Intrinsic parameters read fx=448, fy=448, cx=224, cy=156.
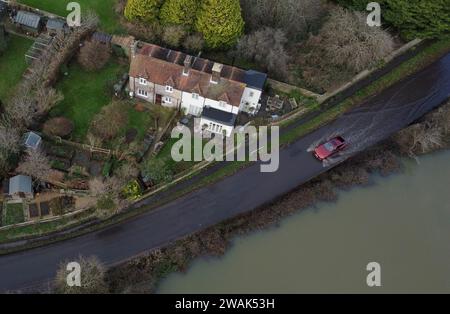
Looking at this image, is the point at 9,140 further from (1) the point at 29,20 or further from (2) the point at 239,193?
(2) the point at 239,193

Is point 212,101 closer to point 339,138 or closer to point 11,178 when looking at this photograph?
point 339,138

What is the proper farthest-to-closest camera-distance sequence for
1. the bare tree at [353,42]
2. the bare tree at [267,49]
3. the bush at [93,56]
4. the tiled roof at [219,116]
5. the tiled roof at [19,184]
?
the bare tree at [353,42] → the bare tree at [267,49] → the bush at [93,56] → the tiled roof at [219,116] → the tiled roof at [19,184]

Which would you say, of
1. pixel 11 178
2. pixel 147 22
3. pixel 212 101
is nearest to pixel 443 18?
pixel 212 101

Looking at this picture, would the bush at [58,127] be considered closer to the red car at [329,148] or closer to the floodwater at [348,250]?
the floodwater at [348,250]

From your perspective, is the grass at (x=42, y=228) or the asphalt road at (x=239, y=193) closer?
the asphalt road at (x=239, y=193)

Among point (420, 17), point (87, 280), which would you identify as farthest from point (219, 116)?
point (420, 17)

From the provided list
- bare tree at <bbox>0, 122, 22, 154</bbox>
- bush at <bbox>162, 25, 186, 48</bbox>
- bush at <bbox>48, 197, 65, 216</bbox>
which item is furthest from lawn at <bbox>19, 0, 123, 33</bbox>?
bush at <bbox>48, 197, 65, 216</bbox>

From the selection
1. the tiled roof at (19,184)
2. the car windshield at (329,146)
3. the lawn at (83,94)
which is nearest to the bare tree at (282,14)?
the car windshield at (329,146)

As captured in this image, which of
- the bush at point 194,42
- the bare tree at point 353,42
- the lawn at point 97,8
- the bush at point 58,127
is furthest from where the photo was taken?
the lawn at point 97,8
